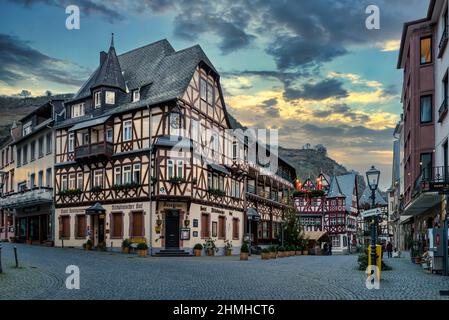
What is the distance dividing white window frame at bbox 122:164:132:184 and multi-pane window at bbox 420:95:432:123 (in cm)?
1903

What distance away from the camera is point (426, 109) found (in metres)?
28.6

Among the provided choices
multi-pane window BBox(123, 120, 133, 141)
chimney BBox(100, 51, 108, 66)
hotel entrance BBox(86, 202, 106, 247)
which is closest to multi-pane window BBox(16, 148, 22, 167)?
chimney BBox(100, 51, 108, 66)

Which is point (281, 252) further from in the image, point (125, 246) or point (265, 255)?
point (125, 246)

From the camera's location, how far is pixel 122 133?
39.0 m

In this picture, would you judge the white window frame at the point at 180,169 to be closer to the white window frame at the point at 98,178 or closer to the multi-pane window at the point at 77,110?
the white window frame at the point at 98,178

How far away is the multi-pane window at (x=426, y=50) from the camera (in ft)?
94.0

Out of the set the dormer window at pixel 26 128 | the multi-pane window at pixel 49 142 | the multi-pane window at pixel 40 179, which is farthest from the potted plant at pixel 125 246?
the dormer window at pixel 26 128

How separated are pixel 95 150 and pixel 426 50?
2226 cm

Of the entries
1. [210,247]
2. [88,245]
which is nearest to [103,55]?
[88,245]

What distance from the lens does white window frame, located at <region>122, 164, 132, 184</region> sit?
3803 cm

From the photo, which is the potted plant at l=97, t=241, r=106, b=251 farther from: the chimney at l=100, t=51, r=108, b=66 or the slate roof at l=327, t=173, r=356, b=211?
the slate roof at l=327, t=173, r=356, b=211

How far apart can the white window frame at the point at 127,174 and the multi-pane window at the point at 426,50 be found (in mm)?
19666
